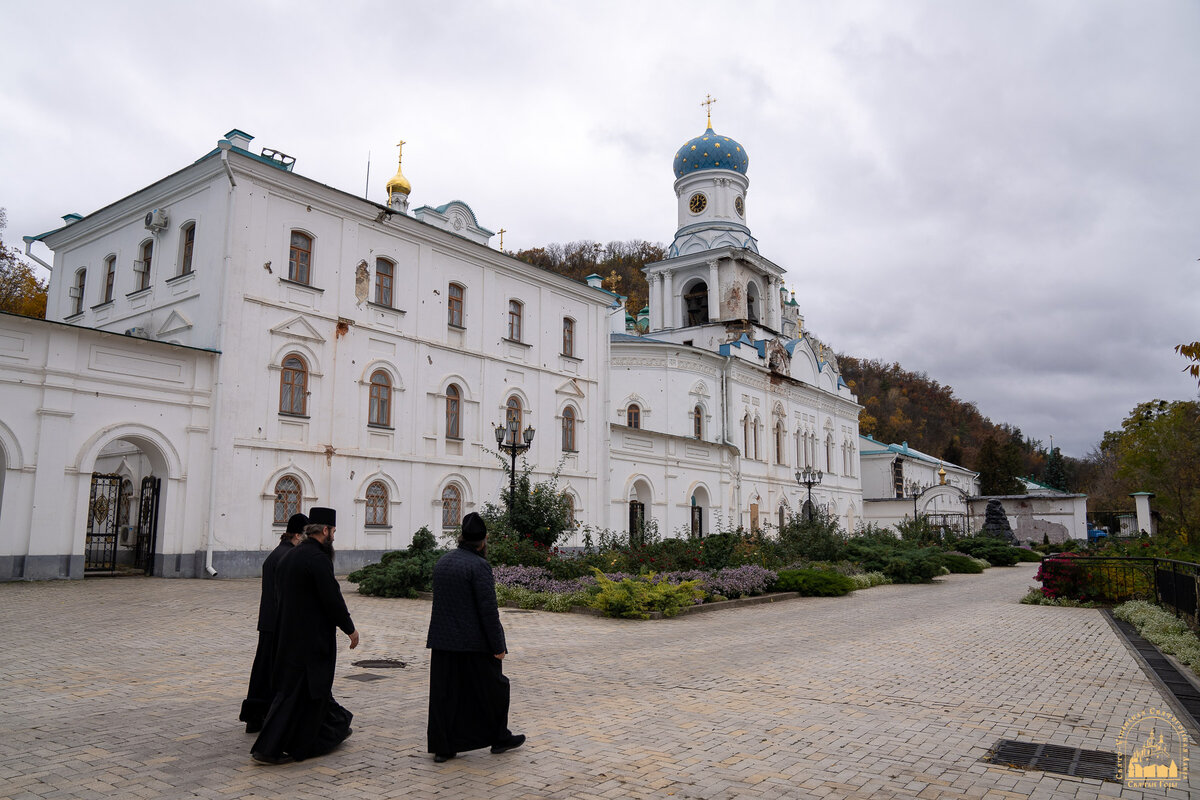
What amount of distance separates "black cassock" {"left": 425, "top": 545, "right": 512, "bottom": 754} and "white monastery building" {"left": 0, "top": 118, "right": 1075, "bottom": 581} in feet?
45.3

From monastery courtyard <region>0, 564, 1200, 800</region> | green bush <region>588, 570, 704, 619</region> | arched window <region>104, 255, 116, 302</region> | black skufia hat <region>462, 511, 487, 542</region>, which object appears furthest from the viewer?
arched window <region>104, 255, 116, 302</region>

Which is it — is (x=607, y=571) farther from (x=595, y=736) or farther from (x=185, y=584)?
(x=595, y=736)

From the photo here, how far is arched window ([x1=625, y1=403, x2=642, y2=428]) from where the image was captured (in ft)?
118

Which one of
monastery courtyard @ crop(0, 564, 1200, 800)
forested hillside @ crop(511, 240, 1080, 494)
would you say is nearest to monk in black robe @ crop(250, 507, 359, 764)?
monastery courtyard @ crop(0, 564, 1200, 800)

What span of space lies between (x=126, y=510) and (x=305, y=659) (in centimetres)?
1941

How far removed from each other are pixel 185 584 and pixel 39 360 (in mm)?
5323

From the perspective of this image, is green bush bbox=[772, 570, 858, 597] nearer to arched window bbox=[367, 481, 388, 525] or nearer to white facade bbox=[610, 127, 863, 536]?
arched window bbox=[367, 481, 388, 525]

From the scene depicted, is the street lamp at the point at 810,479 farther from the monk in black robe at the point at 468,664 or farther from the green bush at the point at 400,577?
the monk in black robe at the point at 468,664

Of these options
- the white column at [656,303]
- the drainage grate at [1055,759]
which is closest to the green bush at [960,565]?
the white column at [656,303]

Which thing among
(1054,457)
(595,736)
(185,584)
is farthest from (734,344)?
(1054,457)

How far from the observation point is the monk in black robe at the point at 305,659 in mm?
5273

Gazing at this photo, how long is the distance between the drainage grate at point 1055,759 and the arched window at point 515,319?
842 inches

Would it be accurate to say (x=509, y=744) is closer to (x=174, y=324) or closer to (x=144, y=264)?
(x=174, y=324)

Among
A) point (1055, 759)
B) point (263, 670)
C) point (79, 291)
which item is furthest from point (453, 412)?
point (1055, 759)
